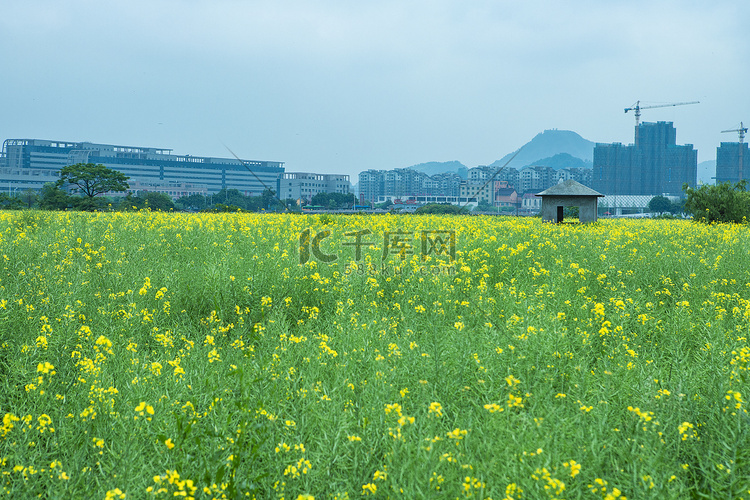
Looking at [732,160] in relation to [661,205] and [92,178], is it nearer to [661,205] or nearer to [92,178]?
[661,205]

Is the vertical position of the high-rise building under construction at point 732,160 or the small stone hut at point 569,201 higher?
the high-rise building under construction at point 732,160

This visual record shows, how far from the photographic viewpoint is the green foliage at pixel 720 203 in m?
21.3

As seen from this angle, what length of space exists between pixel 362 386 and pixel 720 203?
24374mm

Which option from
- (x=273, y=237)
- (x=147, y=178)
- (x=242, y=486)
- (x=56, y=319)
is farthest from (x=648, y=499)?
(x=147, y=178)

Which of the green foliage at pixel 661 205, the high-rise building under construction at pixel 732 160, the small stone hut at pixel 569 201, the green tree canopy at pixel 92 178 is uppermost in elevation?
the high-rise building under construction at pixel 732 160

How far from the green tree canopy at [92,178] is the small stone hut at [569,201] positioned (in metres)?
40.5

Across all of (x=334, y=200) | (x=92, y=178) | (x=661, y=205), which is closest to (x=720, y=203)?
(x=92, y=178)

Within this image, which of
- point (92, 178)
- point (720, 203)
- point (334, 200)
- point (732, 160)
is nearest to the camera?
point (720, 203)

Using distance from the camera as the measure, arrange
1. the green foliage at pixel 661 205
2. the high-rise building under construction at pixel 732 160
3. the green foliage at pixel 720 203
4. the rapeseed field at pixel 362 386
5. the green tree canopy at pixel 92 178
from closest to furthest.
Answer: the rapeseed field at pixel 362 386
the green foliage at pixel 720 203
the green tree canopy at pixel 92 178
the green foliage at pixel 661 205
the high-rise building under construction at pixel 732 160

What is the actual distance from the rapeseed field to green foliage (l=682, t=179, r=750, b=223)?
18647 mm

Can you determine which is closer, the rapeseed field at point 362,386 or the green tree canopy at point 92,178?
the rapeseed field at point 362,386

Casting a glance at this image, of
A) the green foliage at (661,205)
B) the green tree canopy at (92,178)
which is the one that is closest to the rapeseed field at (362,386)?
the green tree canopy at (92,178)

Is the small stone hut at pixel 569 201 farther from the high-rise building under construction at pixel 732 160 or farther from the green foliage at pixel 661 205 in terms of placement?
the high-rise building under construction at pixel 732 160

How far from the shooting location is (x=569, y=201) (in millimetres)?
21000
